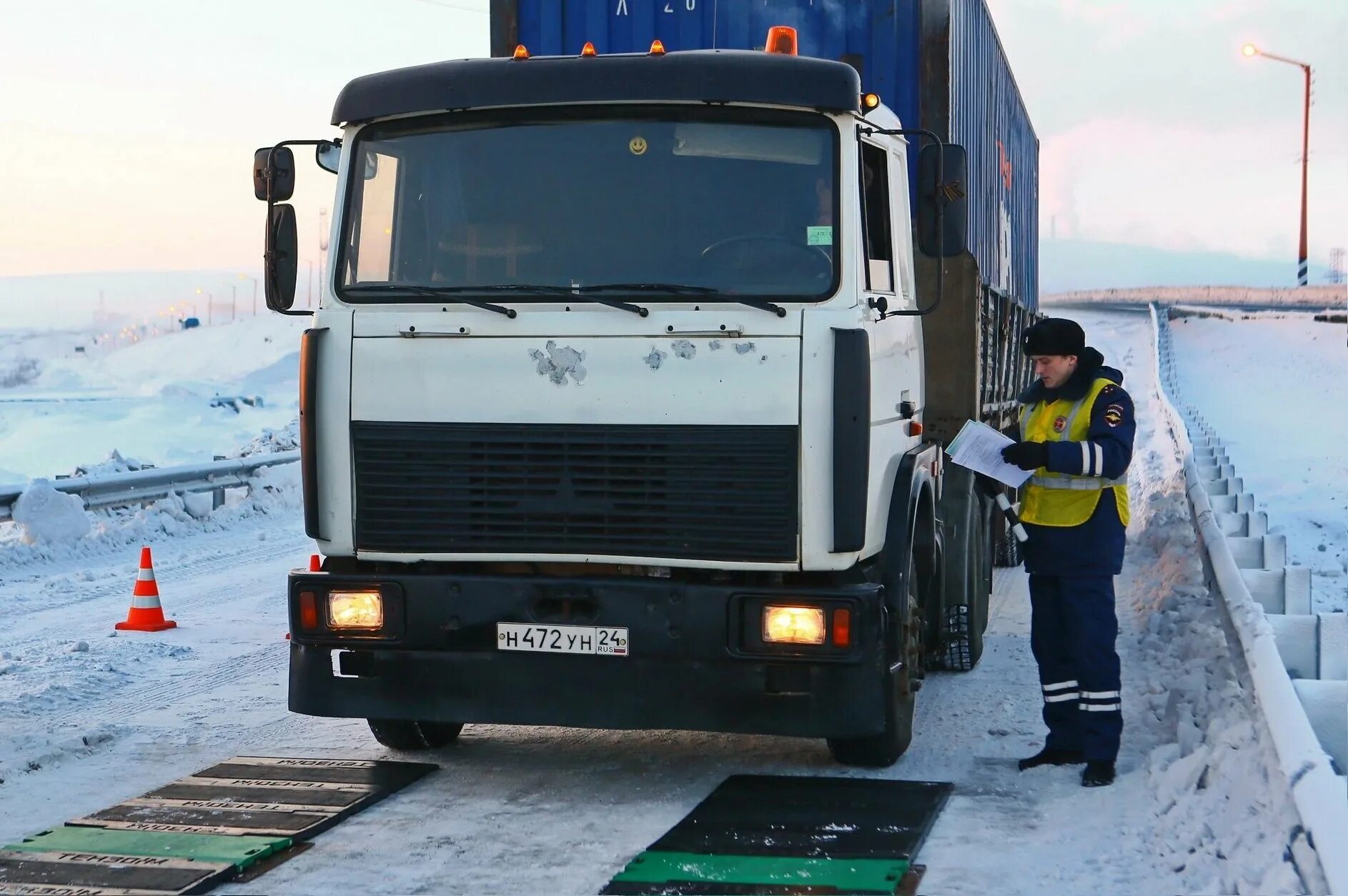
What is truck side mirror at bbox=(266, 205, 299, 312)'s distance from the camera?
6594 mm

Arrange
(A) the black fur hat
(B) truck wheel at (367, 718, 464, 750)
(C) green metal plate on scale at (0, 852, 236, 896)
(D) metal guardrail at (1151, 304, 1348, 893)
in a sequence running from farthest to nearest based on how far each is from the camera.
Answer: (B) truck wheel at (367, 718, 464, 750), (A) the black fur hat, (C) green metal plate on scale at (0, 852, 236, 896), (D) metal guardrail at (1151, 304, 1348, 893)

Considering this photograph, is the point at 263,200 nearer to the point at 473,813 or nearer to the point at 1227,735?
the point at 473,813

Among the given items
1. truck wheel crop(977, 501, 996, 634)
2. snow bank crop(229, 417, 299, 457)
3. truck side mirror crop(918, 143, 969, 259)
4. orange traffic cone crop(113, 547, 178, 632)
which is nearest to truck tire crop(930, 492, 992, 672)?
truck wheel crop(977, 501, 996, 634)

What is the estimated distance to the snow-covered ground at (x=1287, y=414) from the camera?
45.3 feet

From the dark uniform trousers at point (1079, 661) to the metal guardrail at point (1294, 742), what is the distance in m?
0.52

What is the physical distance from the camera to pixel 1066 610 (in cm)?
680

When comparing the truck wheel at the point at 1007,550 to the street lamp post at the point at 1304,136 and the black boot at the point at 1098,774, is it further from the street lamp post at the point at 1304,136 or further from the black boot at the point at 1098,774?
the street lamp post at the point at 1304,136

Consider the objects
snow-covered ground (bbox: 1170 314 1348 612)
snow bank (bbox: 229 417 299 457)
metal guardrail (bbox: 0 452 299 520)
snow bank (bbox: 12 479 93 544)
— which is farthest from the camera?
snow bank (bbox: 229 417 299 457)

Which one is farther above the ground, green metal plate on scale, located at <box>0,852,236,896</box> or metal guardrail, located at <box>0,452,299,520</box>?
metal guardrail, located at <box>0,452,299,520</box>

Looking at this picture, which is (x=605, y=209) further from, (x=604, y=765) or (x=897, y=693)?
(x=604, y=765)

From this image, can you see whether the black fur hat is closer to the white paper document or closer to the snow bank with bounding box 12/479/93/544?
the white paper document

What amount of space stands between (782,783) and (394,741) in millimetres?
1699

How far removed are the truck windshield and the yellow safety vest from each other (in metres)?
1.41

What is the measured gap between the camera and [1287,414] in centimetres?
2839
